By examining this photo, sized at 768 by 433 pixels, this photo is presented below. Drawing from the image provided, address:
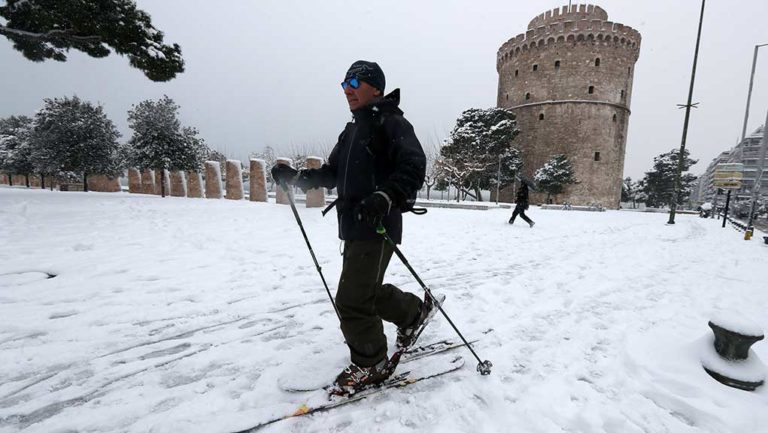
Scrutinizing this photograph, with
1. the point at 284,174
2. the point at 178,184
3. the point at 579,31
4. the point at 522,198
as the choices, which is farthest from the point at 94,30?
the point at 579,31

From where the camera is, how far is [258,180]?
1444 cm

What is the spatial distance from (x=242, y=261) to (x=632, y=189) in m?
61.6

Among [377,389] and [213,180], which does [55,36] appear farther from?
[377,389]

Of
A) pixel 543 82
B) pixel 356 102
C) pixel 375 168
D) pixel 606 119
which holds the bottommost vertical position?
pixel 375 168

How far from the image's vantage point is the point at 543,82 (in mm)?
34125

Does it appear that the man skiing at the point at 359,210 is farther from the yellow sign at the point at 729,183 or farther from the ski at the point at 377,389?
the yellow sign at the point at 729,183

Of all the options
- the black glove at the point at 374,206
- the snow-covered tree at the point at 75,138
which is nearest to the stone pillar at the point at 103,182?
the snow-covered tree at the point at 75,138

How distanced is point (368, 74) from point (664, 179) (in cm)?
5355

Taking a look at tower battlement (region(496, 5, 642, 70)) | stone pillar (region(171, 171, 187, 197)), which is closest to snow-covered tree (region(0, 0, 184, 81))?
stone pillar (region(171, 171, 187, 197))

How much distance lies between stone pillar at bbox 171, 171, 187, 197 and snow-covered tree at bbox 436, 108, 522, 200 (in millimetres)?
23336

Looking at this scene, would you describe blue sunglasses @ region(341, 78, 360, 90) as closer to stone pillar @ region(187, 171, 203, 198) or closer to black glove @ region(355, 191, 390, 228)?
black glove @ region(355, 191, 390, 228)

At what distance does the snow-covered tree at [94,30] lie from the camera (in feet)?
32.6

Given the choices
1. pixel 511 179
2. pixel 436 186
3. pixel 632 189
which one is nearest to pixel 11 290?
pixel 511 179

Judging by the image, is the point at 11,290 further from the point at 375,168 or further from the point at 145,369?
the point at 375,168
